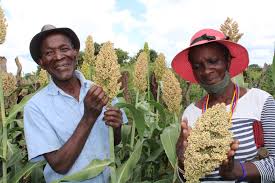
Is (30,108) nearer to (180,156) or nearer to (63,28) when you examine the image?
(63,28)

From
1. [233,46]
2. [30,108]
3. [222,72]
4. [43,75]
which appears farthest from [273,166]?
[43,75]

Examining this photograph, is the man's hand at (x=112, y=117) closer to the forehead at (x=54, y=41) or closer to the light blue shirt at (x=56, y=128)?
the light blue shirt at (x=56, y=128)

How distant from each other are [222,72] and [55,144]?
3.34 ft

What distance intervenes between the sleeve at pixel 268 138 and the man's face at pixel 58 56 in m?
1.15

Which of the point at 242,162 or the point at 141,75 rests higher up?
the point at 141,75

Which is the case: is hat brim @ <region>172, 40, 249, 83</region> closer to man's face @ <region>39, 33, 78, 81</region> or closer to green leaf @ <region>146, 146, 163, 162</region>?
man's face @ <region>39, 33, 78, 81</region>

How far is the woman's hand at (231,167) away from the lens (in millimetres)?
1906

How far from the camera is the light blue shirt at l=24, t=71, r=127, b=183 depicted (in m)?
2.62

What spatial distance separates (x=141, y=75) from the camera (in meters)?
3.83

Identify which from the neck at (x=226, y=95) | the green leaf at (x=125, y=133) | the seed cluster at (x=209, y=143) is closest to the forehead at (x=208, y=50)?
the neck at (x=226, y=95)

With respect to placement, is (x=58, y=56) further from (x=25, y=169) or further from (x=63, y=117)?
(x=25, y=169)

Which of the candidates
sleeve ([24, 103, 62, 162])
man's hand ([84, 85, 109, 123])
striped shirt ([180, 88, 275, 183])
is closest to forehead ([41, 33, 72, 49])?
sleeve ([24, 103, 62, 162])

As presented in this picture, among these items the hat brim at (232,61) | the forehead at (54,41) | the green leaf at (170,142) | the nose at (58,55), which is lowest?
the green leaf at (170,142)

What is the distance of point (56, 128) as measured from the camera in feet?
8.67
